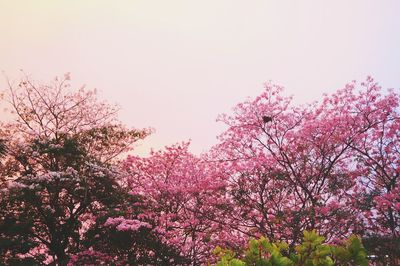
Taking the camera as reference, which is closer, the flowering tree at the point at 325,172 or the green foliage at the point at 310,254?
the green foliage at the point at 310,254

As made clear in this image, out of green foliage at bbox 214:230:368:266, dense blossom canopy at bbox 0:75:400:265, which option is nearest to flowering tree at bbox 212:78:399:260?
dense blossom canopy at bbox 0:75:400:265

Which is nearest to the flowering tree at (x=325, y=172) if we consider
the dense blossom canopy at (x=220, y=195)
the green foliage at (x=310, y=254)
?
the dense blossom canopy at (x=220, y=195)

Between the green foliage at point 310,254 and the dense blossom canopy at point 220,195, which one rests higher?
the dense blossom canopy at point 220,195

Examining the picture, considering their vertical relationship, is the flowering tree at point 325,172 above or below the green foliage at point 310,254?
above

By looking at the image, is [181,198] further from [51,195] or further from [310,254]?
[310,254]

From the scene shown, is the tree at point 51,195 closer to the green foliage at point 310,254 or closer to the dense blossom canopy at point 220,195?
the dense blossom canopy at point 220,195

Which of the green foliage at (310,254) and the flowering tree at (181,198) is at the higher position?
the flowering tree at (181,198)

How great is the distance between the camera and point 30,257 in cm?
1160

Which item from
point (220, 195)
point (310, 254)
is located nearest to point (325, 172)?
point (220, 195)

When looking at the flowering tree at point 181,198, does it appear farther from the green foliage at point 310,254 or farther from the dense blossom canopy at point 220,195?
the green foliage at point 310,254

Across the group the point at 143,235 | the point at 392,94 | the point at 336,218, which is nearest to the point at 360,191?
the point at 336,218

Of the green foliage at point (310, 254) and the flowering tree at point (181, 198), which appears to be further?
the flowering tree at point (181, 198)

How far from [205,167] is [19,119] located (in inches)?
254

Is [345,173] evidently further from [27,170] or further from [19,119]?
[19,119]
